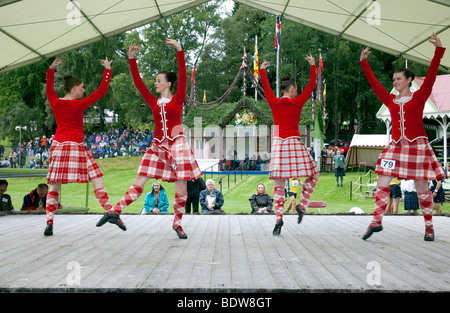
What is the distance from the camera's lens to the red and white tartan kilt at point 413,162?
4684 millimetres

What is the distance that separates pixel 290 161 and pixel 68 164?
2523 mm

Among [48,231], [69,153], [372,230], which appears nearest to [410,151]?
[372,230]

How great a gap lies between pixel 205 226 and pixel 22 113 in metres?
38.5

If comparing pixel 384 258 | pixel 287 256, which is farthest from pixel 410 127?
pixel 287 256

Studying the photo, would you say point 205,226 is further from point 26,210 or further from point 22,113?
point 22,113

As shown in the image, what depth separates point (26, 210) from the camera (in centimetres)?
803

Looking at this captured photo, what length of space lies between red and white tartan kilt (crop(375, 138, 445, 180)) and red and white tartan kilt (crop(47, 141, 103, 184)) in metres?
3.27

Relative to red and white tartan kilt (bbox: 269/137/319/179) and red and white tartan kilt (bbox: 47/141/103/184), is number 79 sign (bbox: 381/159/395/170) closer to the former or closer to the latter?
red and white tartan kilt (bbox: 269/137/319/179)

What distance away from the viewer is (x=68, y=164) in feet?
16.4

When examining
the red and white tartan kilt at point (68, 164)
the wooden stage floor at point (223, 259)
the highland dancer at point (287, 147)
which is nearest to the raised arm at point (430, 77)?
the highland dancer at point (287, 147)

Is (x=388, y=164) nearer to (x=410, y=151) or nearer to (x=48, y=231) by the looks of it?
(x=410, y=151)

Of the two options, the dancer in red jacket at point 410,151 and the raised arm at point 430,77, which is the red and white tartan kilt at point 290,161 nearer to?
the dancer in red jacket at point 410,151

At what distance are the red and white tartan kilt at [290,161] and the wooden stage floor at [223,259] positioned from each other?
0.74 metres

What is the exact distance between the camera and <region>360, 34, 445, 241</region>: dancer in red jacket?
4.71 meters
